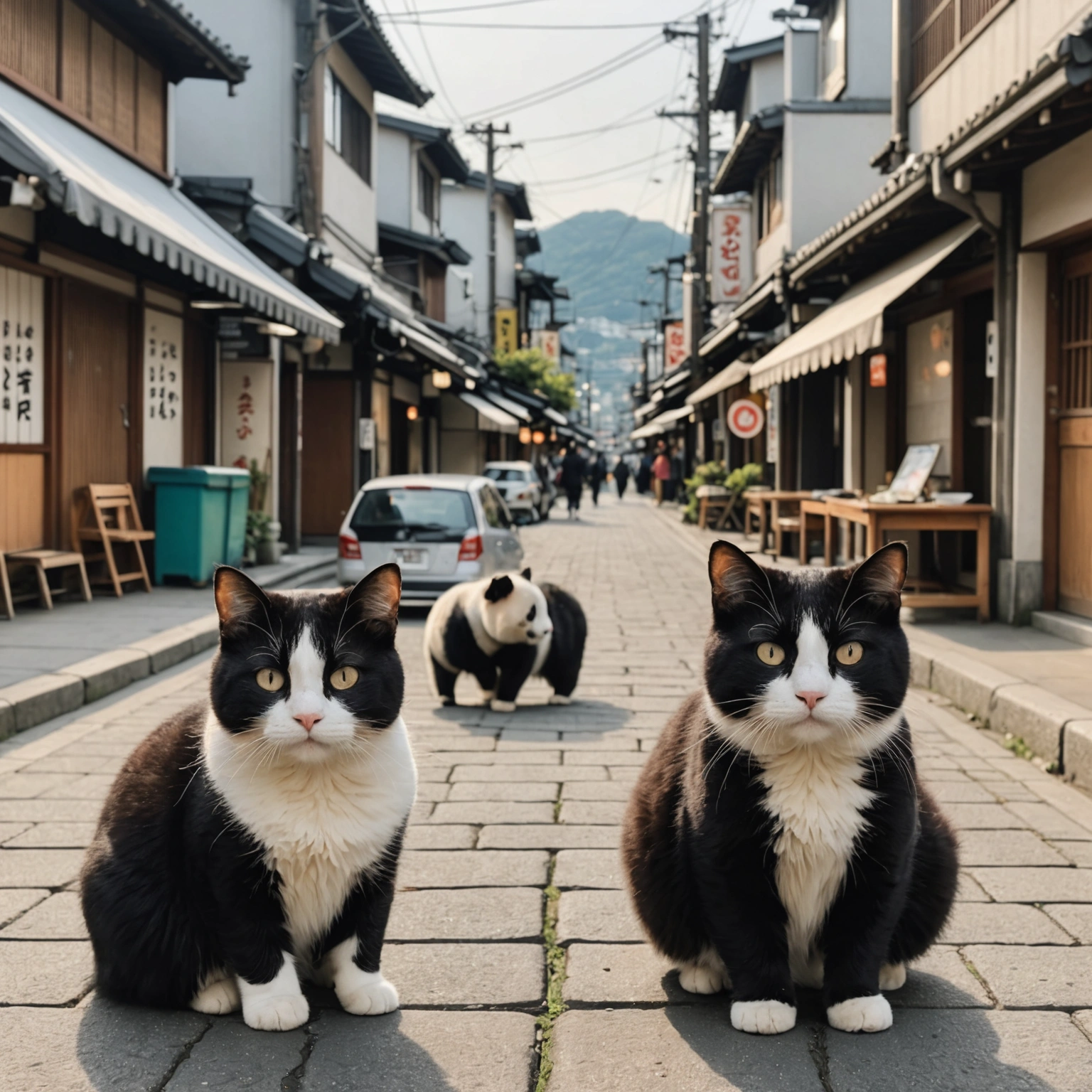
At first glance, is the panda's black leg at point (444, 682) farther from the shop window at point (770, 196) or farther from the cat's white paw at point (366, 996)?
the shop window at point (770, 196)

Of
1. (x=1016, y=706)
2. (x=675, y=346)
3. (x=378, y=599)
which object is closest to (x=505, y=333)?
(x=675, y=346)

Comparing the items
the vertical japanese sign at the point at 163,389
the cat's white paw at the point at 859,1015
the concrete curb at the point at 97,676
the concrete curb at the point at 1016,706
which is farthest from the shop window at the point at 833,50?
the cat's white paw at the point at 859,1015

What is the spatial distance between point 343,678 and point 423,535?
384 inches

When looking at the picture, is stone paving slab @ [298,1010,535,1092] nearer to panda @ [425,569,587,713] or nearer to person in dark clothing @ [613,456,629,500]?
panda @ [425,569,587,713]

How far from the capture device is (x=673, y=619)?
11.7m

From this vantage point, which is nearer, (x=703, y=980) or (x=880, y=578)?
(x=880, y=578)

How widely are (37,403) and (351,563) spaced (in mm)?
3300

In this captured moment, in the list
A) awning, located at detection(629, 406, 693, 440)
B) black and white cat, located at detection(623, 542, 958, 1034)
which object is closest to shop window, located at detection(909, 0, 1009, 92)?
black and white cat, located at detection(623, 542, 958, 1034)

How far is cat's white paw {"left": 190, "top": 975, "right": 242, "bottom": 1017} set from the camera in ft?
9.48

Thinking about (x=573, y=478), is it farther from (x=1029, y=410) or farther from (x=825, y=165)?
(x=1029, y=410)

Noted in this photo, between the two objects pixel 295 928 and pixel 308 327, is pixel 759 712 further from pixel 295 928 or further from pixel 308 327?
pixel 308 327

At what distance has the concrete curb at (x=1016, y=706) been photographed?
224 inches

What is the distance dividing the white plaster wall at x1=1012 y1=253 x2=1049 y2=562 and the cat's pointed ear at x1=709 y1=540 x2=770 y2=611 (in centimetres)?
764

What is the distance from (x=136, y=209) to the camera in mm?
10281
